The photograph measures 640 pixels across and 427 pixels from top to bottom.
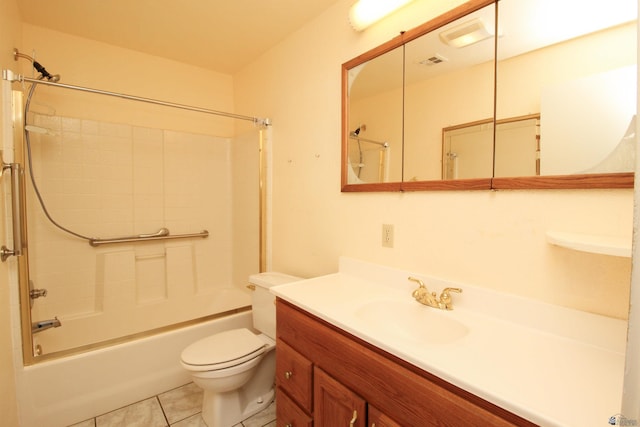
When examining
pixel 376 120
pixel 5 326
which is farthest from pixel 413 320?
pixel 5 326

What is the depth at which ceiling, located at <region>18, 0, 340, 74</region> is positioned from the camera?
1740 millimetres

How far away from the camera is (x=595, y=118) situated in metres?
0.84

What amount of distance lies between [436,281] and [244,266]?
6.09ft

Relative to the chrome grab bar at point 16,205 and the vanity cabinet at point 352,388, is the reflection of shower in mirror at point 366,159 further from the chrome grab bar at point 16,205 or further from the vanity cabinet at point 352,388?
the chrome grab bar at point 16,205

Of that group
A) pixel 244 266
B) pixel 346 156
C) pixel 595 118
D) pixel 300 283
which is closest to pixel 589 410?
pixel 595 118

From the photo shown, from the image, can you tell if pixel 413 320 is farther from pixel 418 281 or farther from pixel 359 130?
pixel 359 130

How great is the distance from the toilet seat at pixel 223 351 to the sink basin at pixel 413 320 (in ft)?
2.54

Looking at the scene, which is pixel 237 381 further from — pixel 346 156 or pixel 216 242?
pixel 216 242

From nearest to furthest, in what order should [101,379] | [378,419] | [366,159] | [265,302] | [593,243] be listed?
[593,243], [378,419], [366,159], [101,379], [265,302]

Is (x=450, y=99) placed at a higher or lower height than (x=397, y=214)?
higher

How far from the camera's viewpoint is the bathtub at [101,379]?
152 cm

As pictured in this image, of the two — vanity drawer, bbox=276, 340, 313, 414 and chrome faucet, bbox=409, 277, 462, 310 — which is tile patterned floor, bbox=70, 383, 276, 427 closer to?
vanity drawer, bbox=276, 340, 313, 414

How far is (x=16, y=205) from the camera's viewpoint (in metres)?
1.45

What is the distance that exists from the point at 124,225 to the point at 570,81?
2791mm
